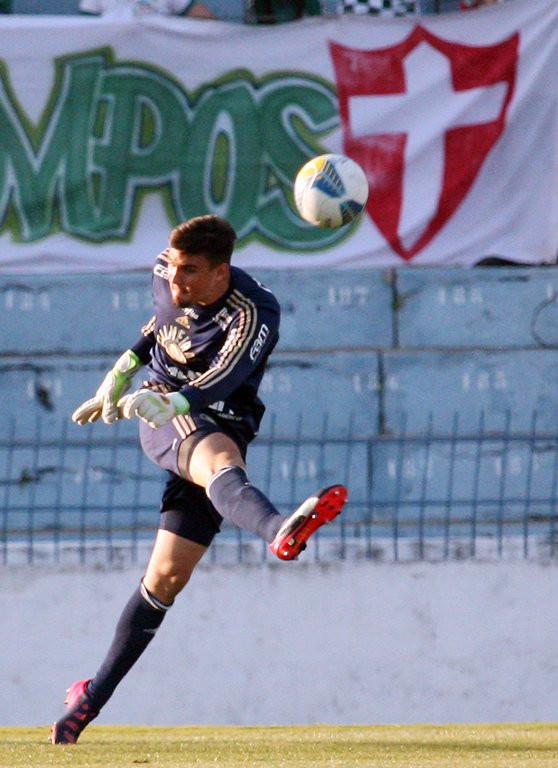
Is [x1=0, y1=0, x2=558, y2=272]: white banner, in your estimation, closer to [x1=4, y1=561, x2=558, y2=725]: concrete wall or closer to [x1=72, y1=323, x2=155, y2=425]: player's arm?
[x1=4, y1=561, x2=558, y2=725]: concrete wall

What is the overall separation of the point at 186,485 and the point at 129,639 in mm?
669

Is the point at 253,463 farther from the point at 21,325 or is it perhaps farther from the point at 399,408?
the point at 21,325

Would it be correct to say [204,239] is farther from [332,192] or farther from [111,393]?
[332,192]

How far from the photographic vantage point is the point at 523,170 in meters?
11.8

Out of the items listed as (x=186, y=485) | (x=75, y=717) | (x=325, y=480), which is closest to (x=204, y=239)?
(x=186, y=485)

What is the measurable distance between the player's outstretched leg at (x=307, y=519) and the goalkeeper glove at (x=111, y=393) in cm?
101

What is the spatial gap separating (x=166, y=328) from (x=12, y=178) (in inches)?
231

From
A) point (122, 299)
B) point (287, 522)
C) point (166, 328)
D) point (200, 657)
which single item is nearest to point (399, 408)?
point (122, 299)

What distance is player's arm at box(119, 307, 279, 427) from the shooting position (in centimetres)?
578

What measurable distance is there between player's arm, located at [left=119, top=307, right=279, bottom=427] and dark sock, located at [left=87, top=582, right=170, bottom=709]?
84cm

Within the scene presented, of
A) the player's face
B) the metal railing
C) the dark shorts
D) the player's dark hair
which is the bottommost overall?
the metal railing

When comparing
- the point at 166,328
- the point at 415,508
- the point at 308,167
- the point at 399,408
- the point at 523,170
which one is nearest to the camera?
the point at 166,328

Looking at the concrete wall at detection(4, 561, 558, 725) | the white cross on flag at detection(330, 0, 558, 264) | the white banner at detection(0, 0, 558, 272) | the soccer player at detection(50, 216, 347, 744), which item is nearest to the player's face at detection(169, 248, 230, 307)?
the soccer player at detection(50, 216, 347, 744)

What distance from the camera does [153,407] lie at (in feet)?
18.9
